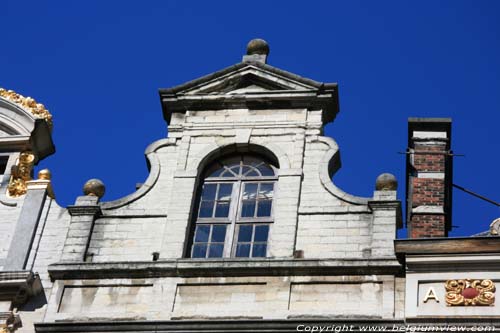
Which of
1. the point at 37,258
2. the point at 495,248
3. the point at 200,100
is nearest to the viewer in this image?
the point at 495,248

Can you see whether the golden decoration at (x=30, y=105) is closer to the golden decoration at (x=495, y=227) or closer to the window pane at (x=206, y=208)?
the window pane at (x=206, y=208)

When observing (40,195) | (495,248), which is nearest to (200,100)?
(40,195)

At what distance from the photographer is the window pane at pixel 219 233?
68.9 ft

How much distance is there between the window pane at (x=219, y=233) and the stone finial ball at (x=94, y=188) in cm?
185

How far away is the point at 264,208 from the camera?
69.9 ft

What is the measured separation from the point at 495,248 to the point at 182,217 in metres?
4.64

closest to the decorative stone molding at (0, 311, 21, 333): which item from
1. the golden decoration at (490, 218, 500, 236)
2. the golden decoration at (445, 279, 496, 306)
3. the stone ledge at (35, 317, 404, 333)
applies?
the stone ledge at (35, 317, 404, 333)

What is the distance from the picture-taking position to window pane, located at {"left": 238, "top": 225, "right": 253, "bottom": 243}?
20891 millimetres

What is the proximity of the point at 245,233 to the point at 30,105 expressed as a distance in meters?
4.35

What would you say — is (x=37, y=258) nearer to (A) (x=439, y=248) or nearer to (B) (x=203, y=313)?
(B) (x=203, y=313)

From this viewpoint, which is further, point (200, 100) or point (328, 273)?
point (200, 100)

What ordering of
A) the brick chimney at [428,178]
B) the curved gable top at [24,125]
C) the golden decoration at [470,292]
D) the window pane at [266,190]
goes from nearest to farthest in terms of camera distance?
the golden decoration at [470,292]
the brick chimney at [428,178]
the window pane at [266,190]
the curved gable top at [24,125]

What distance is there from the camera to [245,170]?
2200 cm

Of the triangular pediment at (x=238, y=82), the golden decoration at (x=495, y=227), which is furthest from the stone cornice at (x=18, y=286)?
the golden decoration at (x=495, y=227)
